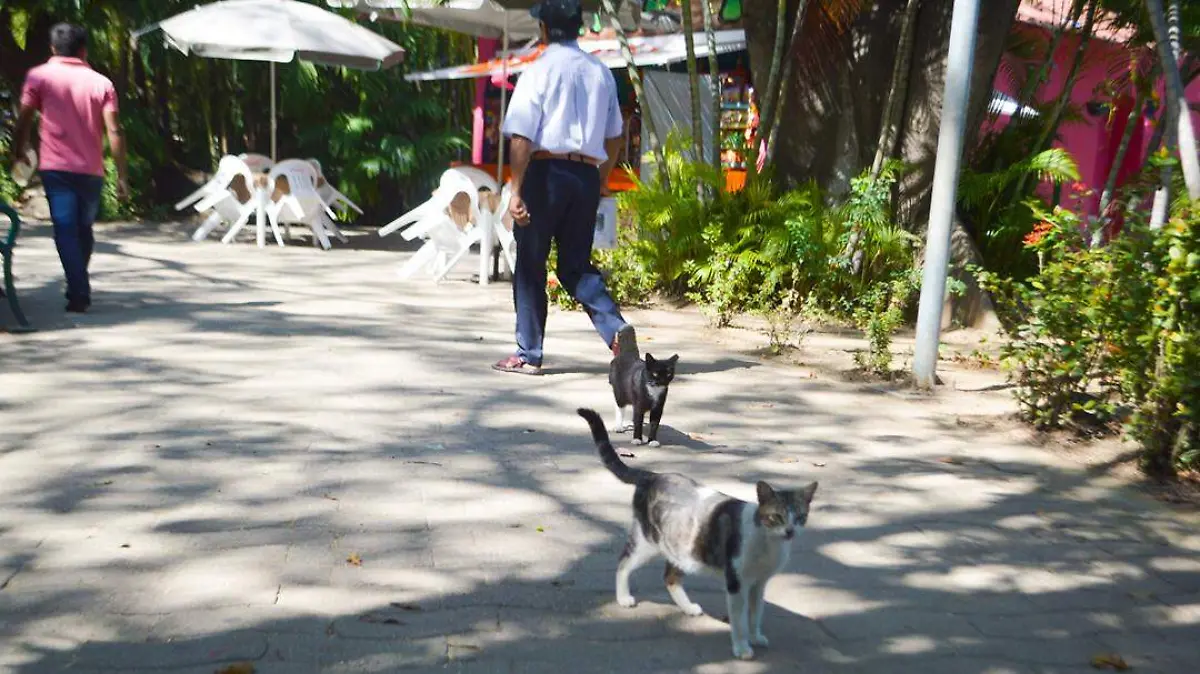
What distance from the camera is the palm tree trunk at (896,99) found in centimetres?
953

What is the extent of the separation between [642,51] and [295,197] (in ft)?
14.5

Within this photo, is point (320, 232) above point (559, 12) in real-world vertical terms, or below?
below

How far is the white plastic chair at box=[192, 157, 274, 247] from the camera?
547 inches

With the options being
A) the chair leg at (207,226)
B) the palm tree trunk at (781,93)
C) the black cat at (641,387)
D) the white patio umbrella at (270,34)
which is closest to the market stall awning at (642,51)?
the white patio umbrella at (270,34)

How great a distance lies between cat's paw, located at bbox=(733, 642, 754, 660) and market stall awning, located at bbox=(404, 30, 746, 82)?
34.8 feet

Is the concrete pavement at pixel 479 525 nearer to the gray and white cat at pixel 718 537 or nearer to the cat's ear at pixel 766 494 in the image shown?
the gray and white cat at pixel 718 537

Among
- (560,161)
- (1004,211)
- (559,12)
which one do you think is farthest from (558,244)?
(1004,211)

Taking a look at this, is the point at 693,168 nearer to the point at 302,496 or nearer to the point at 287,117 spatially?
the point at 302,496

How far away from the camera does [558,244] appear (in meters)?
7.05

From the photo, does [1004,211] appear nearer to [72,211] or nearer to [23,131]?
[72,211]

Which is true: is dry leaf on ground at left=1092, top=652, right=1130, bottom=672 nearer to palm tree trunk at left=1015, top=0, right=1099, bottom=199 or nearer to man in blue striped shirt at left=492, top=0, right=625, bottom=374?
man in blue striped shirt at left=492, top=0, right=625, bottom=374

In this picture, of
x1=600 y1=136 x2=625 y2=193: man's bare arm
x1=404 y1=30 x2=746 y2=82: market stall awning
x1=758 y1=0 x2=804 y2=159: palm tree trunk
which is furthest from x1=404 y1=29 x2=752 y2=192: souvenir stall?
x1=600 y1=136 x2=625 y2=193: man's bare arm

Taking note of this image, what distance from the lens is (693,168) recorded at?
33.8ft

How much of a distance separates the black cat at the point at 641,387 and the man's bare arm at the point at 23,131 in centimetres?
485
